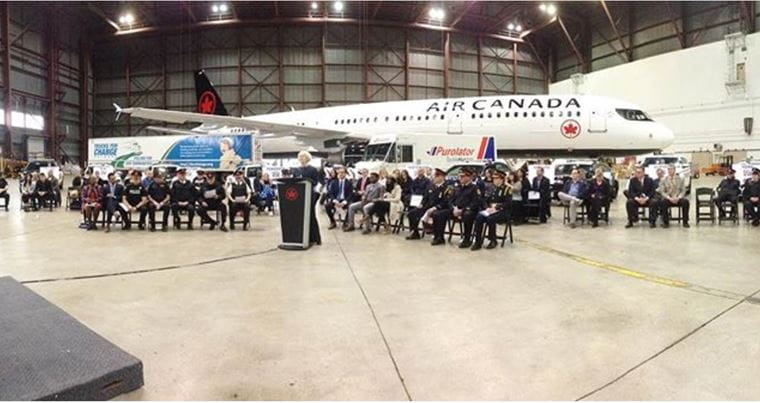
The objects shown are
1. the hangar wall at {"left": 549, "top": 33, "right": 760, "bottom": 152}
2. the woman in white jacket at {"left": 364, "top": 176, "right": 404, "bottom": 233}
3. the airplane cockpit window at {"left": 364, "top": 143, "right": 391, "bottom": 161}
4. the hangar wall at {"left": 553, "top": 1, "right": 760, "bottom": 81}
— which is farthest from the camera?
the hangar wall at {"left": 553, "top": 1, "right": 760, "bottom": 81}

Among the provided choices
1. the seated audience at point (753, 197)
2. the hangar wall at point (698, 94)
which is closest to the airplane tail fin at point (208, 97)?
the seated audience at point (753, 197)

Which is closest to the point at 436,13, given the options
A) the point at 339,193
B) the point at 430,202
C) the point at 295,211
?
the point at 339,193

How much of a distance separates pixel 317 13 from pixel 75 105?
56.5 ft

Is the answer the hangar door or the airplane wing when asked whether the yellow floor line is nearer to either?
the hangar door

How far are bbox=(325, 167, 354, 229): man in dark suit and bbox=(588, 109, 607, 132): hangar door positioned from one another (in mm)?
8599

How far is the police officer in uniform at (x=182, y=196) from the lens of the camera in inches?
370

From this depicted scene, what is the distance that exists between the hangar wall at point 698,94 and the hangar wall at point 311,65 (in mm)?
9678

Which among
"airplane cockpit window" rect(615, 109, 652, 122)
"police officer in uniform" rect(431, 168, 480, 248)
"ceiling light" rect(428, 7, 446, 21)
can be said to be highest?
"ceiling light" rect(428, 7, 446, 21)

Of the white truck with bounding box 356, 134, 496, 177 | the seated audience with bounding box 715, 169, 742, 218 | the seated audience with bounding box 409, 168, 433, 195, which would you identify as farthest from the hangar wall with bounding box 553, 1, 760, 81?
the seated audience with bounding box 409, 168, 433, 195

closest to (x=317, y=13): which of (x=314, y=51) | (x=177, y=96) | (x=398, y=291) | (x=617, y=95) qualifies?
(x=314, y=51)

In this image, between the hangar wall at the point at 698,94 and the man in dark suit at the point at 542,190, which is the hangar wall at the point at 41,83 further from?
the hangar wall at the point at 698,94

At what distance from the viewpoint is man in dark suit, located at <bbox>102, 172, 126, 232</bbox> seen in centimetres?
952

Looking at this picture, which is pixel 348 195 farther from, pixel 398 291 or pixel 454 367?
pixel 454 367

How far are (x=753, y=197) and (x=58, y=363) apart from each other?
11.0m
